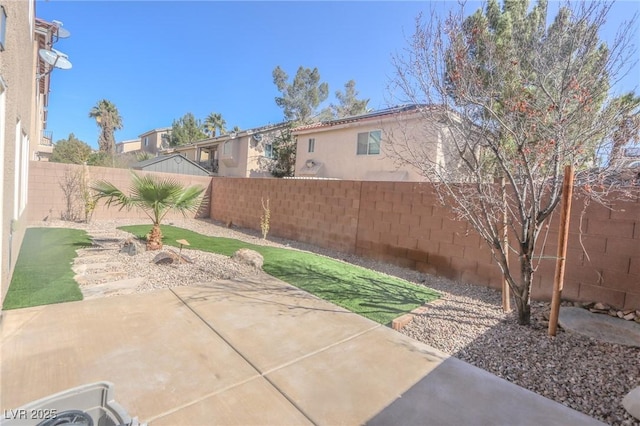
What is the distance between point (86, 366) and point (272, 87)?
3108 cm

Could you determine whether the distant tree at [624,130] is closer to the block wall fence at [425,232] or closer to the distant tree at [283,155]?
the block wall fence at [425,232]

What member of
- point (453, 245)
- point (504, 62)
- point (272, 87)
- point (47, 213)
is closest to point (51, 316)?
point (453, 245)

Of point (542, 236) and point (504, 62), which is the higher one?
point (504, 62)

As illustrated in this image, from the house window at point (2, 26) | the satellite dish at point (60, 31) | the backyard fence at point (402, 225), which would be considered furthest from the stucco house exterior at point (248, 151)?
the house window at point (2, 26)

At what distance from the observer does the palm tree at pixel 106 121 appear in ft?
111

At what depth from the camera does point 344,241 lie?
9156 millimetres

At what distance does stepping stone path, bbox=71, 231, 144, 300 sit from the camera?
4.97 metres

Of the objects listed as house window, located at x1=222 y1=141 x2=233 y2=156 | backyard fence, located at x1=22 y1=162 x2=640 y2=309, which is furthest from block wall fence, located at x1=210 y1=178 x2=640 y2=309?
house window, located at x1=222 y1=141 x2=233 y2=156

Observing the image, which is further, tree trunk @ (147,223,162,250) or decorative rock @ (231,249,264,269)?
tree trunk @ (147,223,162,250)

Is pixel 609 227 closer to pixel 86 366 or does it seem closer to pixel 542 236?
pixel 542 236

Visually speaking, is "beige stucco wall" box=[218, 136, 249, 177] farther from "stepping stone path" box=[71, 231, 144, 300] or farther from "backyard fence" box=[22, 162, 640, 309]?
"stepping stone path" box=[71, 231, 144, 300]

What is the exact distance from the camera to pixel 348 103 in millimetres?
32844

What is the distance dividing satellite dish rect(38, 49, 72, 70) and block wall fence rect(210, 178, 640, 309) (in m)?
6.72

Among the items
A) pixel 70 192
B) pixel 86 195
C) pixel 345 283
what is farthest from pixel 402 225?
pixel 70 192
